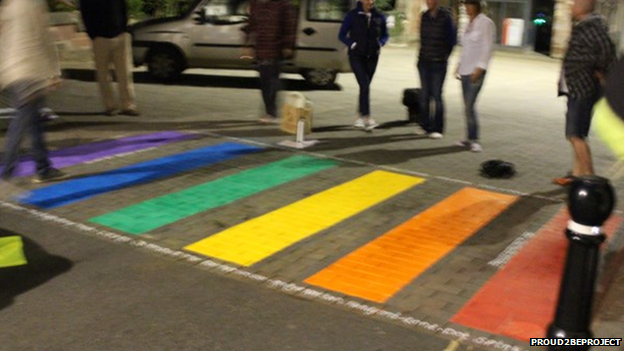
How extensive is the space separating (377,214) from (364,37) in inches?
150

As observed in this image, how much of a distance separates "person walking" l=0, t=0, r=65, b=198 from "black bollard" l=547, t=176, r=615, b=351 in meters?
5.00

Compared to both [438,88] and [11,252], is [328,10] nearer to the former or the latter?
[438,88]

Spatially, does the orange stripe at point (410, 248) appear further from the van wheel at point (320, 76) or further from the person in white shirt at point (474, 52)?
the van wheel at point (320, 76)

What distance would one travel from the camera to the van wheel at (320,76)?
14555mm

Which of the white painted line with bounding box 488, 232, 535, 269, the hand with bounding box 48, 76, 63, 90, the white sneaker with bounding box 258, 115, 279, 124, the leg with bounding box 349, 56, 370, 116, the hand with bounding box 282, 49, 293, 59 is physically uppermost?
the hand with bounding box 48, 76, 63, 90

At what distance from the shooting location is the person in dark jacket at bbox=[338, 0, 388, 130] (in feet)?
32.8

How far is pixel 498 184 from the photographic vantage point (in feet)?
26.1

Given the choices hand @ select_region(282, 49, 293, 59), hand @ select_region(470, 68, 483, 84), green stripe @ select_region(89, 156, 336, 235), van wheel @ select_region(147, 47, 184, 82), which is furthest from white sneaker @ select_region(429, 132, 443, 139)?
van wheel @ select_region(147, 47, 184, 82)

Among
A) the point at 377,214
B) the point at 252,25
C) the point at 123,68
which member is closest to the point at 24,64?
the point at 377,214

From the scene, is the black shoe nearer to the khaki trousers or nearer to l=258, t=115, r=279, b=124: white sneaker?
the khaki trousers

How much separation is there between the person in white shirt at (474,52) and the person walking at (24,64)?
15.0 feet

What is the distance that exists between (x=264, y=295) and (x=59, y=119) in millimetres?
6568

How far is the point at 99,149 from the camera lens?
8820mm

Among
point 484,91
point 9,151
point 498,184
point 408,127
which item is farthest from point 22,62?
A: point 484,91
